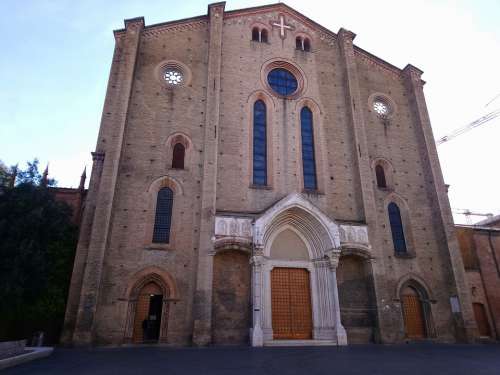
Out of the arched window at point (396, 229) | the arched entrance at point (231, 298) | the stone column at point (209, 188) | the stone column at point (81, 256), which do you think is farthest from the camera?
the arched window at point (396, 229)

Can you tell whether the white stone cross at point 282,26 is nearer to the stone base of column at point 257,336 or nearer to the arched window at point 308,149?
the arched window at point 308,149

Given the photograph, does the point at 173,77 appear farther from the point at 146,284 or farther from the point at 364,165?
A: the point at 364,165

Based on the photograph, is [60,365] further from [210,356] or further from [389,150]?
[389,150]

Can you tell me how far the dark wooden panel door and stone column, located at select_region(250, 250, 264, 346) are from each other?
7.44 meters

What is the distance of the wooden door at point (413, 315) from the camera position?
16.8 m

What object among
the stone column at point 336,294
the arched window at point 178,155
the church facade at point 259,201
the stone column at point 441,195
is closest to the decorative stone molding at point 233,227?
the church facade at point 259,201

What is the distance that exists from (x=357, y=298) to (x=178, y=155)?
10.7 meters

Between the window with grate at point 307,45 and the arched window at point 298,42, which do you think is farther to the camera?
the window with grate at point 307,45

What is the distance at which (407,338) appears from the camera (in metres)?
16.3

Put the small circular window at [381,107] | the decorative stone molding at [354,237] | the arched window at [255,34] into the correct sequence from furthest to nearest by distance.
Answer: the small circular window at [381,107]
the arched window at [255,34]
the decorative stone molding at [354,237]

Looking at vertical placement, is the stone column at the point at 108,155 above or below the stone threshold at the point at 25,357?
above

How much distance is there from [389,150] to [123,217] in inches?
574

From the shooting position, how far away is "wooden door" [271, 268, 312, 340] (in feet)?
49.4

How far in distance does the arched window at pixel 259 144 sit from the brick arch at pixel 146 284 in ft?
19.9
